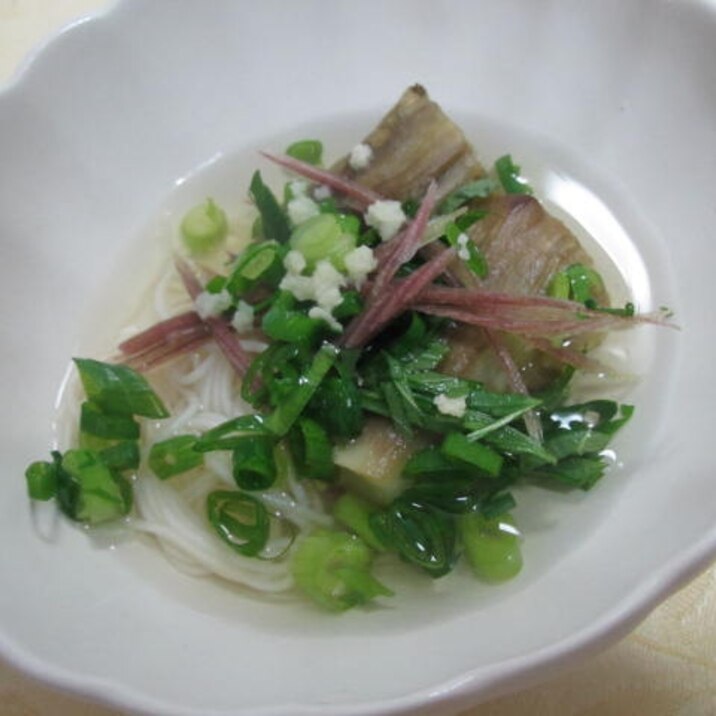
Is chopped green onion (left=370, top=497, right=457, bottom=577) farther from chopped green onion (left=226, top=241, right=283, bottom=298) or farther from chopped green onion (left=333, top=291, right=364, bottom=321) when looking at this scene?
chopped green onion (left=226, top=241, right=283, bottom=298)

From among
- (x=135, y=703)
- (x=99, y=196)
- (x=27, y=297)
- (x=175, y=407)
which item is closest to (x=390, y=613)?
(x=135, y=703)

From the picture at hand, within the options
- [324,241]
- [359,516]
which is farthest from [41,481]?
[324,241]

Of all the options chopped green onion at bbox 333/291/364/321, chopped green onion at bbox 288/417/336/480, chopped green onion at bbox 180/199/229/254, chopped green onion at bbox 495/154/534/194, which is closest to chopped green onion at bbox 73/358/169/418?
chopped green onion at bbox 288/417/336/480

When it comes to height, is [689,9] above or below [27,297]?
above

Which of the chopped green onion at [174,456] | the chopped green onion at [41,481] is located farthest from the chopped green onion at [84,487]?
the chopped green onion at [174,456]

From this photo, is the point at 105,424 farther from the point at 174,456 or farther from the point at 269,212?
the point at 269,212

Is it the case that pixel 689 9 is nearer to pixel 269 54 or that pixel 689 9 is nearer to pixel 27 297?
pixel 269 54
